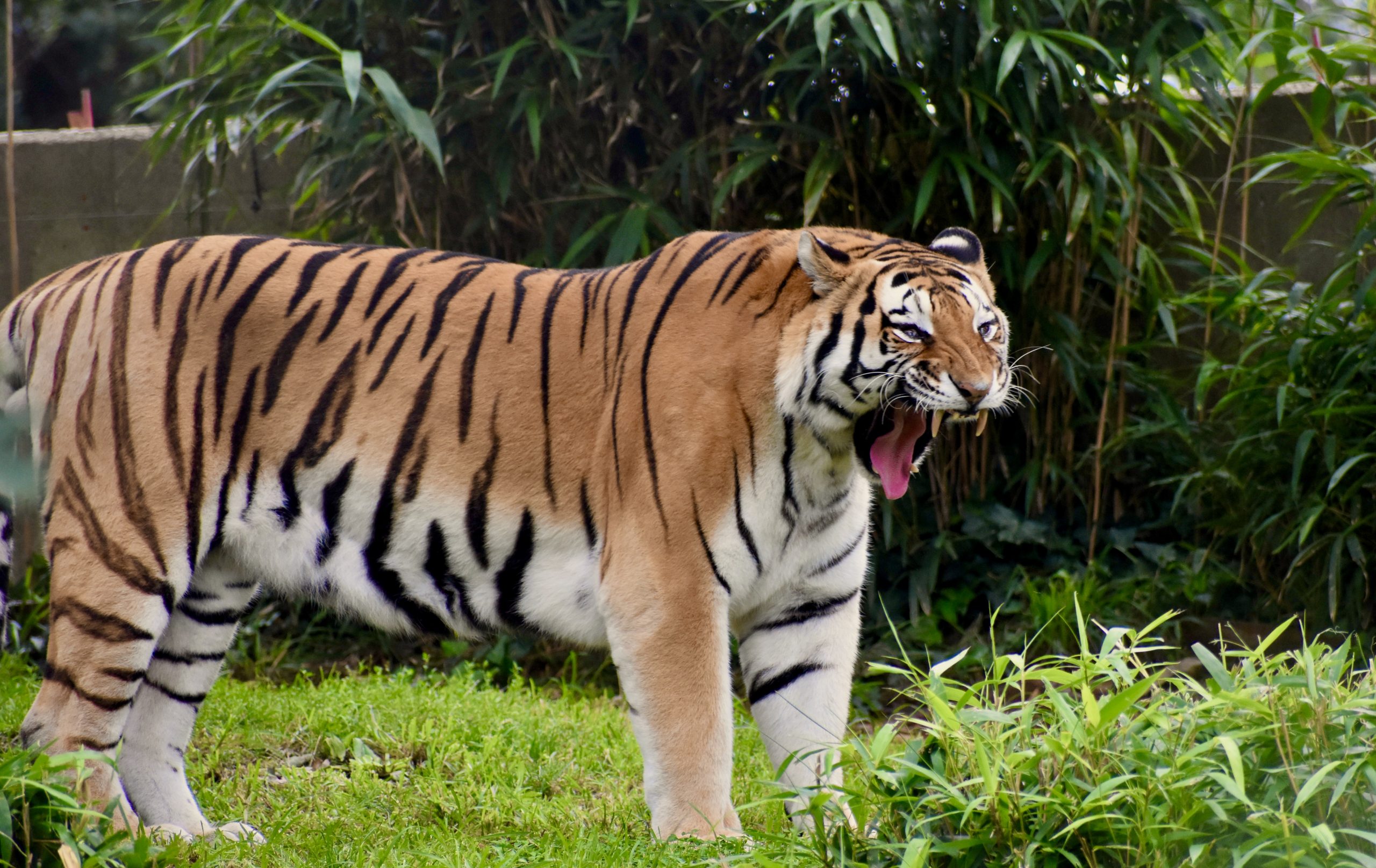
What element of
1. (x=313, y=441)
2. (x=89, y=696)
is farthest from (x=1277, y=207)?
(x=89, y=696)

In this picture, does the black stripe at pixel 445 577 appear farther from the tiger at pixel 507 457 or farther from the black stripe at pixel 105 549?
the black stripe at pixel 105 549

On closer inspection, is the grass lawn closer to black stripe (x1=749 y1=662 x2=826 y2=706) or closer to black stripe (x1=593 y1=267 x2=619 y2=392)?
black stripe (x1=749 y1=662 x2=826 y2=706)

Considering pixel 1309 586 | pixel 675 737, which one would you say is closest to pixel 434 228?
pixel 675 737

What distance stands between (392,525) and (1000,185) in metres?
2.52

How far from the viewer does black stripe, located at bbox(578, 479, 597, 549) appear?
2.91 m

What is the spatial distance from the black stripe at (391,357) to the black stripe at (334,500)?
0.19 m

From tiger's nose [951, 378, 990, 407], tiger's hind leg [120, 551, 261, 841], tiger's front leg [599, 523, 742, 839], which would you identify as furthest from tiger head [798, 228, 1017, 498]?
tiger's hind leg [120, 551, 261, 841]

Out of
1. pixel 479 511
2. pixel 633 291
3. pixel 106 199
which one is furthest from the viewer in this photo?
A: pixel 106 199

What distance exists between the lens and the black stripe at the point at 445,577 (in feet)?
9.81

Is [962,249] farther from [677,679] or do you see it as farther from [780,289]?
[677,679]

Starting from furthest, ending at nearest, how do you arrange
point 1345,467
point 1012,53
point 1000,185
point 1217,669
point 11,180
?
point 11,180, point 1000,185, point 1012,53, point 1345,467, point 1217,669

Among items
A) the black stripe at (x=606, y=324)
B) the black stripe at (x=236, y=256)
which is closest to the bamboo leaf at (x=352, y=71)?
the black stripe at (x=236, y=256)

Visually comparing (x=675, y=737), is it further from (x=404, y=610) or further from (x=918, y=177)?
(x=918, y=177)

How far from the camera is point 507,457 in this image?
9.78 ft
